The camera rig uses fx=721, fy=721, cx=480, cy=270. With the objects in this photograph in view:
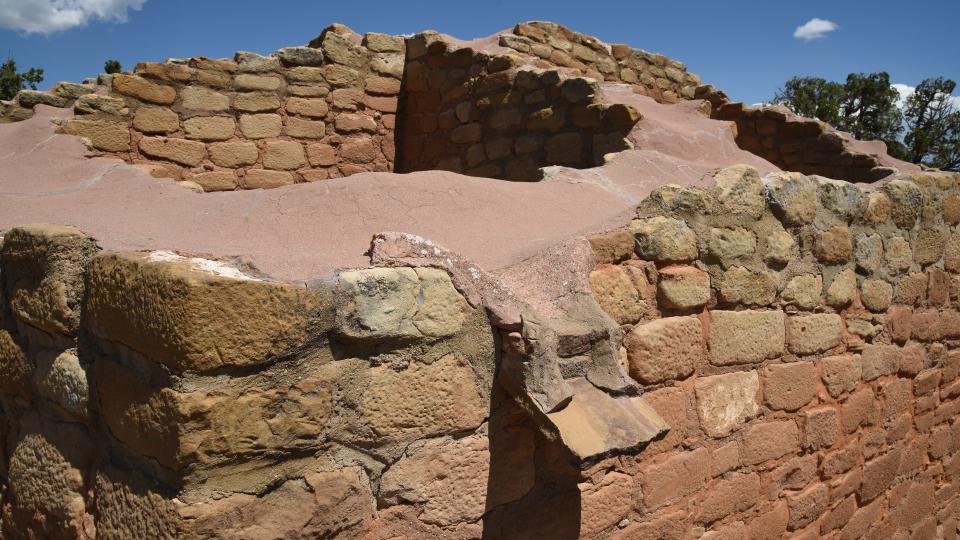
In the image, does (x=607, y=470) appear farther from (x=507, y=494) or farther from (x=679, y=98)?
(x=679, y=98)

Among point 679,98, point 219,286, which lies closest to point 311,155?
point 679,98

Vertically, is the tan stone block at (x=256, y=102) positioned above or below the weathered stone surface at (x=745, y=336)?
above

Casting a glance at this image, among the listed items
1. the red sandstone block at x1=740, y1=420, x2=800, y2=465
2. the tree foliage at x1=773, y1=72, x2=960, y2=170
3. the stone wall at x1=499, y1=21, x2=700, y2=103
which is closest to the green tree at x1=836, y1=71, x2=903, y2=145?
the tree foliage at x1=773, y1=72, x2=960, y2=170

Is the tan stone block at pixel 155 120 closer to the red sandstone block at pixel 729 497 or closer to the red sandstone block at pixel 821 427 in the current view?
the red sandstone block at pixel 729 497

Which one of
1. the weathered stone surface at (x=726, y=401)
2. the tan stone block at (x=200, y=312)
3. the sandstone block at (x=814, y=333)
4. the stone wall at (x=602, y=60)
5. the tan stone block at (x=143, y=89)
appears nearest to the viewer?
the tan stone block at (x=200, y=312)

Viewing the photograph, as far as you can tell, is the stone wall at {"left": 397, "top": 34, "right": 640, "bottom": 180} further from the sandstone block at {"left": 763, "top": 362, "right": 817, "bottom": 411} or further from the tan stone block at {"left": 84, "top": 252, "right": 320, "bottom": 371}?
the tan stone block at {"left": 84, "top": 252, "right": 320, "bottom": 371}

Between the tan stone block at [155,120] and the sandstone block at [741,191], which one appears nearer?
the sandstone block at [741,191]

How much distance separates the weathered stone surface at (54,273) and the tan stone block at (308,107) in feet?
13.4

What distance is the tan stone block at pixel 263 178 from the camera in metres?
5.73

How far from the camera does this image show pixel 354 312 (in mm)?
1683

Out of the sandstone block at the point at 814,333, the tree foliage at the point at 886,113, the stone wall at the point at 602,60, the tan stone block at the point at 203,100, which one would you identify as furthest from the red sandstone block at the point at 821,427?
A: the tree foliage at the point at 886,113

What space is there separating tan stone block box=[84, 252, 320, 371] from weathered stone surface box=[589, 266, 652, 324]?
105 cm

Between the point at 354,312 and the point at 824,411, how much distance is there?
245 cm

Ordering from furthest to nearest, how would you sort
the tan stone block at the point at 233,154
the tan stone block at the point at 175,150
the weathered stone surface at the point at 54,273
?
the tan stone block at the point at 233,154 → the tan stone block at the point at 175,150 → the weathered stone surface at the point at 54,273
